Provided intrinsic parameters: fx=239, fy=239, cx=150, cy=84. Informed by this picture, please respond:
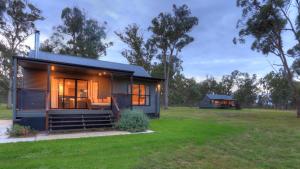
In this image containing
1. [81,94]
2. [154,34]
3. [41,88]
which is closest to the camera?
[41,88]

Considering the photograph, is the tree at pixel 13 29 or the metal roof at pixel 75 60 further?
the tree at pixel 13 29

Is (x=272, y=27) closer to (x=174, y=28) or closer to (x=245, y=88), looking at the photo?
(x=174, y=28)

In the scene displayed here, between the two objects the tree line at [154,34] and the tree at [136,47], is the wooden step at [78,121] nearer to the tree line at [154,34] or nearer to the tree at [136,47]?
the tree line at [154,34]

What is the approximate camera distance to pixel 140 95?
17.8 m

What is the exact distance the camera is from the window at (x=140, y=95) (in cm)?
1751

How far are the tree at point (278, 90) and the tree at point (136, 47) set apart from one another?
108 feet

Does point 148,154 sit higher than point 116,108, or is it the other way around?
point 116,108

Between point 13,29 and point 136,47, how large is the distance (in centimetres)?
1914

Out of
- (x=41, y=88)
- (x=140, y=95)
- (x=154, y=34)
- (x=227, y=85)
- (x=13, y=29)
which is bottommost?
(x=140, y=95)

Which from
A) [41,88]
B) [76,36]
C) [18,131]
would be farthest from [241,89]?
[18,131]

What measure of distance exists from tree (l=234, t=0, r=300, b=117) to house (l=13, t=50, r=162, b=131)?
12746 mm

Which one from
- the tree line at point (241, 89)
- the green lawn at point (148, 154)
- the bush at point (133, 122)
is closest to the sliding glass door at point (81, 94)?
the bush at point (133, 122)

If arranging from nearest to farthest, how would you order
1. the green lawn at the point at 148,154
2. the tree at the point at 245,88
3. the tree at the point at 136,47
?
the green lawn at the point at 148,154 < the tree at the point at 136,47 < the tree at the point at 245,88

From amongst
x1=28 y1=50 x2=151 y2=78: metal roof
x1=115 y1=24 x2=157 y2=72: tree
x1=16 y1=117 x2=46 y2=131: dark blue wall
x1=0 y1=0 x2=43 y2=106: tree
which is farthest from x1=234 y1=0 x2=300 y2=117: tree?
x1=0 y1=0 x2=43 y2=106: tree
